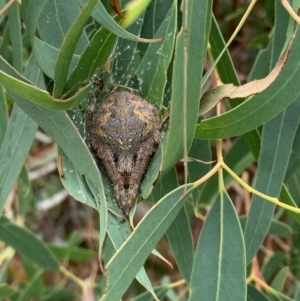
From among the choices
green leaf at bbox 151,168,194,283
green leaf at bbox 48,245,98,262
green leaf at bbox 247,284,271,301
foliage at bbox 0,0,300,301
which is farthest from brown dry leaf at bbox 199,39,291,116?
green leaf at bbox 48,245,98,262

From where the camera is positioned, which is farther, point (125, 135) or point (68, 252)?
point (68, 252)

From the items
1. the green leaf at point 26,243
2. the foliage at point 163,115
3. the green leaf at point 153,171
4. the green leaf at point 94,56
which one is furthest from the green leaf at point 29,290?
the green leaf at point 94,56

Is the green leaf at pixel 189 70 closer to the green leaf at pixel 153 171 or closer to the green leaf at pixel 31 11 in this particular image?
the green leaf at pixel 153 171

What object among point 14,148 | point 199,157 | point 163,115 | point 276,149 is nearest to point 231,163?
point 199,157

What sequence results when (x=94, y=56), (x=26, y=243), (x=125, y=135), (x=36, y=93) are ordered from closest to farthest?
(x=36, y=93) → (x=94, y=56) → (x=125, y=135) → (x=26, y=243)

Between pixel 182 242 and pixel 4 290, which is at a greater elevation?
pixel 182 242

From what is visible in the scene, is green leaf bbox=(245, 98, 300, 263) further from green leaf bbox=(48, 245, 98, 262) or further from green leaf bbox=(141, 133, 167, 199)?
green leaf bbox=(48, 245, 98, 262)

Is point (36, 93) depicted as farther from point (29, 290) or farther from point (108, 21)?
point (29, 290)
